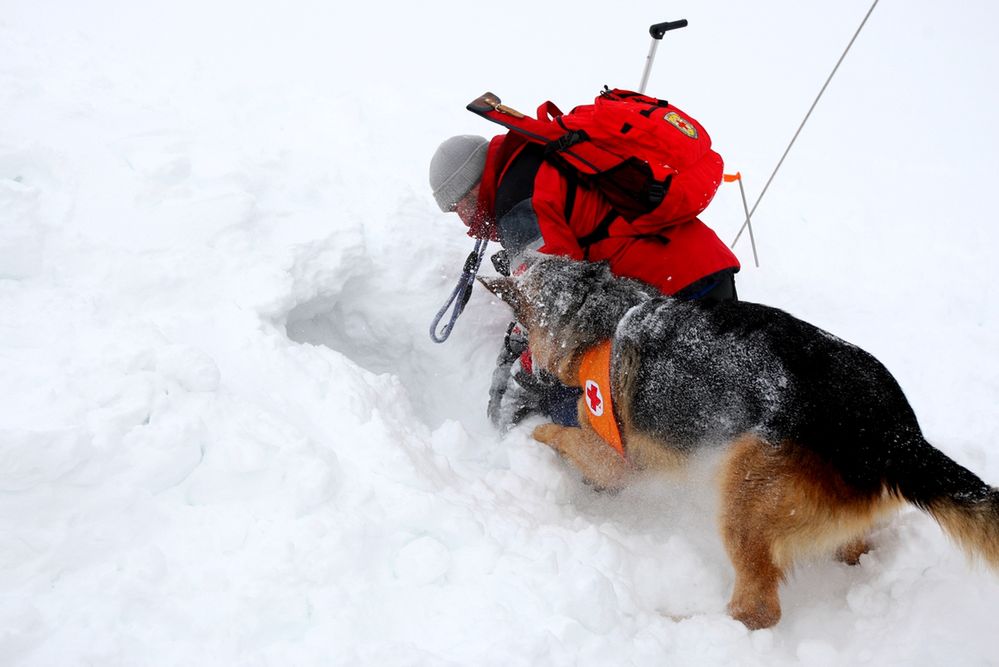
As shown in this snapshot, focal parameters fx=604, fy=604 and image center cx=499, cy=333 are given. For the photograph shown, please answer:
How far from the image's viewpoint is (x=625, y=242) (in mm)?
3643

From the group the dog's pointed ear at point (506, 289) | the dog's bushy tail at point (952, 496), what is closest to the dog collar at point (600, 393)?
the dog's pointed ear at point (506, 289)

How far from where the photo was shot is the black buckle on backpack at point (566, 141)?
3.55 meters

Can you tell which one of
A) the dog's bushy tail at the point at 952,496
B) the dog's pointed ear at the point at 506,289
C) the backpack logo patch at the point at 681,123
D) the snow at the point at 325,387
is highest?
the backpack logo patch at the point at 681,123

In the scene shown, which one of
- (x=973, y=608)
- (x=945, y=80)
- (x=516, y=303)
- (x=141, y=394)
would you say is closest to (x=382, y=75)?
(x=516, y=303)

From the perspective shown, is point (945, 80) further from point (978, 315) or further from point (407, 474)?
point (407, 474)

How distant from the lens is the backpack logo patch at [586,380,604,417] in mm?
3111

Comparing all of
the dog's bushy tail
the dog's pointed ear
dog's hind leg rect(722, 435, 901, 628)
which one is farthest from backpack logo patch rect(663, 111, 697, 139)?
the dog's bushy tail

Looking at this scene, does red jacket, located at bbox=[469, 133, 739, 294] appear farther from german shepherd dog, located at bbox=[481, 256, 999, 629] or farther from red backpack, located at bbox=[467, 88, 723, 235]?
german shepherd dog, located at bbox=[481, 256, 999, 629]

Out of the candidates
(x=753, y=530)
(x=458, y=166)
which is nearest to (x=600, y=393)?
(x=753, y=530)

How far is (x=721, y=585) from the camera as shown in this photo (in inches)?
116

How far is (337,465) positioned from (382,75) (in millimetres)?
6093

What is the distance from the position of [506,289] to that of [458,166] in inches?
37.9

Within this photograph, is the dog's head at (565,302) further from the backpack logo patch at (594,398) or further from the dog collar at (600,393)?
the backpack logo patch at (594,398)

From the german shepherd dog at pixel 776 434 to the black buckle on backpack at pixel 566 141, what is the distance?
3.54 feet
